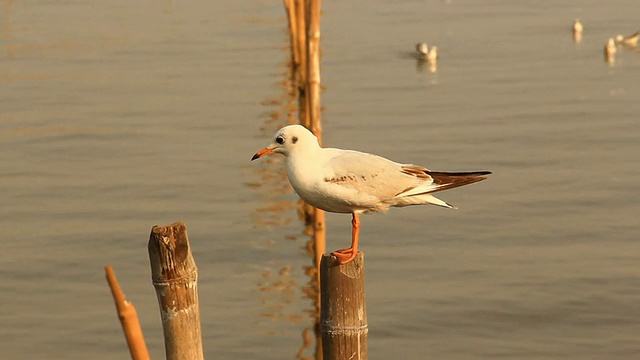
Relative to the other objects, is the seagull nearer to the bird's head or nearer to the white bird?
the bird's head

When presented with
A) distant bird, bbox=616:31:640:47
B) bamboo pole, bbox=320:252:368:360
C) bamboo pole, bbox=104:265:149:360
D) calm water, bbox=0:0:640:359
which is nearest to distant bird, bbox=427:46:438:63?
calm water, bbox=0:0:640:359

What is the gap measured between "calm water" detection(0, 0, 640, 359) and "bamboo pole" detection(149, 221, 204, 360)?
5.29 m

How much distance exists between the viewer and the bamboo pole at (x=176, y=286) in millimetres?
6977

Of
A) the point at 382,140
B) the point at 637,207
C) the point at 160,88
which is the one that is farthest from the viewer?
the point at 160,88

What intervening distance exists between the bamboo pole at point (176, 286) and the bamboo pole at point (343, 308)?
0.93 metres

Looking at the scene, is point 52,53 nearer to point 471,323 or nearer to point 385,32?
point 385,32

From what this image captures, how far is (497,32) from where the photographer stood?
31.2 meters

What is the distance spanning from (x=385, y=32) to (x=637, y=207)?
590 inches

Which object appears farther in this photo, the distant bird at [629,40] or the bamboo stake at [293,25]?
the distant bird at [629,40]

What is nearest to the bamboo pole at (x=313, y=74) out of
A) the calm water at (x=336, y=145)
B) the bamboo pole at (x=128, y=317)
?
the calm water at (x=336, y=145)

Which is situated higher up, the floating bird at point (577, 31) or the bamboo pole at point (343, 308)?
the floating bird at point (577, 31)

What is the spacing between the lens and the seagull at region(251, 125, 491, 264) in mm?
8430

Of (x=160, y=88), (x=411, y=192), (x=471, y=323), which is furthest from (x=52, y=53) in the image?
(x=411, y=192)

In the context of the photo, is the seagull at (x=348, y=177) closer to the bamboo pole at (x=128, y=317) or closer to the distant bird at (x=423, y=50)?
the bamboo pole at (x=128, y=317)
